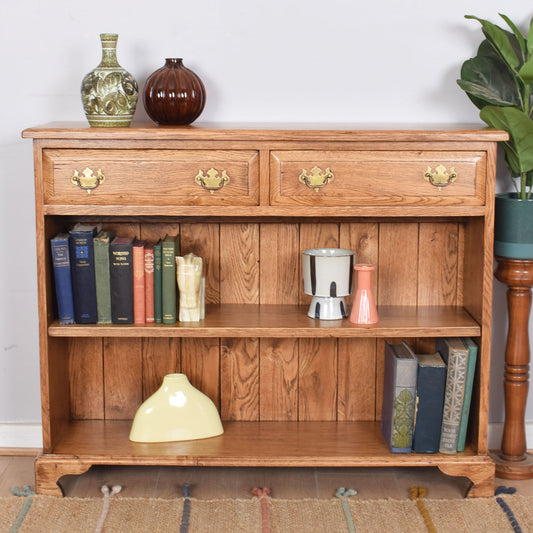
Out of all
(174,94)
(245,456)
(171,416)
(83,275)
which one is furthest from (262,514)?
(174,94)

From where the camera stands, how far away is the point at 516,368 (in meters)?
2.44

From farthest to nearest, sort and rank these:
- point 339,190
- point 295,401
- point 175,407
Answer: point 295,401, point 175,407, point 339,190

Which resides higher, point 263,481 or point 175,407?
point 175,407

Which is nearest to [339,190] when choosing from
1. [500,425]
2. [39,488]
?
[500,425]

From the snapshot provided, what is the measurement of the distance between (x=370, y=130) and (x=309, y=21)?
0.45m

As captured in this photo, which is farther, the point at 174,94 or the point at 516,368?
the point at 516,368

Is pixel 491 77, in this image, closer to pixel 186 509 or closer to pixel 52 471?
pixel 186 509

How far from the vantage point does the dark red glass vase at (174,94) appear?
2.29 m

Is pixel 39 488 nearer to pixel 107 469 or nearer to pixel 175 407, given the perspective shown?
pixel 107 469

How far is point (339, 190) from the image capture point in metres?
2.21

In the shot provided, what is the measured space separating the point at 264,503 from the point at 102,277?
2.49ft

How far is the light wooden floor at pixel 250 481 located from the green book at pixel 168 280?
1.61ft

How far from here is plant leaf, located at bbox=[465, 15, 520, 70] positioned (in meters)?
2.28

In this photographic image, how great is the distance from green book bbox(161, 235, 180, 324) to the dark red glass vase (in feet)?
1.14
